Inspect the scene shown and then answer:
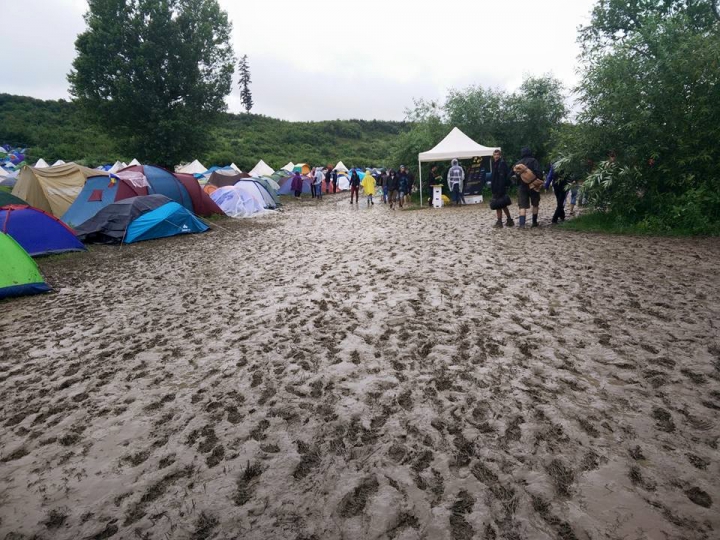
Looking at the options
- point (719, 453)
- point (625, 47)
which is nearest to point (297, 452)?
point (719, 453)

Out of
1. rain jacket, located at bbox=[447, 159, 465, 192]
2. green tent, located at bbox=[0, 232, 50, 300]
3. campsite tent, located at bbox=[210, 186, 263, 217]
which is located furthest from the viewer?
campsite tent, located at bbox=[210, 186, 263, 217]

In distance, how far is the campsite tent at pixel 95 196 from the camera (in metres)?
14.2

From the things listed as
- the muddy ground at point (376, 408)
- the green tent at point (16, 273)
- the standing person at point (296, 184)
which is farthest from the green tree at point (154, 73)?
the muddy ground at point (376, 408)

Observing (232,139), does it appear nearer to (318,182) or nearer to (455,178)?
(318,182)

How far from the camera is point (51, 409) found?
3762mm

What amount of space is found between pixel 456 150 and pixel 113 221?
13362 millimetres

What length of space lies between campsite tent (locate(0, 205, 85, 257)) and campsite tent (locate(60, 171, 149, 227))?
3.06m

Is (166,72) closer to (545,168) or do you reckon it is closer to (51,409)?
(545,168)

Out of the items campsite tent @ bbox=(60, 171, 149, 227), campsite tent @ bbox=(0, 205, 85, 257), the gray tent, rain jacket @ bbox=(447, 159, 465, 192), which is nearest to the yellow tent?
campsite tent @ bbox=(60, 171, 149, 227)

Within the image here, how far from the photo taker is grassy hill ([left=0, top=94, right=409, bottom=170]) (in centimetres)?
5141

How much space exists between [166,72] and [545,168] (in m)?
25.0

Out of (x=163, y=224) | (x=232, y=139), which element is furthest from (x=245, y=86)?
(x=163, y=224)

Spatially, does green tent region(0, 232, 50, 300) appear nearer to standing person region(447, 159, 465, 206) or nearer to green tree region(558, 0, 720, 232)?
green tree region(558, 0, 720, 232)

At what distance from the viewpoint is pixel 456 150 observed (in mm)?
18656
